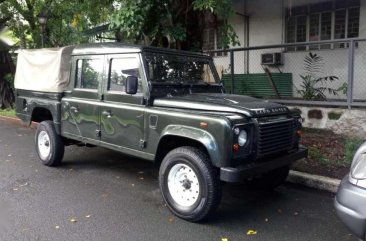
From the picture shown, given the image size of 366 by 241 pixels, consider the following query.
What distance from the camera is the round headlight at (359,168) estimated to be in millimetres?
3217

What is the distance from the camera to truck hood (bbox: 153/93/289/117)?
15.0ft

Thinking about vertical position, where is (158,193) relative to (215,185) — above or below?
below

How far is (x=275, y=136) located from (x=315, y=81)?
18.7ft

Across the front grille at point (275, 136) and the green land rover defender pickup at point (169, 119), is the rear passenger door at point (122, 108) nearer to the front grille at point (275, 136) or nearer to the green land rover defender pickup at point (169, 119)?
the green land rover defender pickup at point (169, 119)

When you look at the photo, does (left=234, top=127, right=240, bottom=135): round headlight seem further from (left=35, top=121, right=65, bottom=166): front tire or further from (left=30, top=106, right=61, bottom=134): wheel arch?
(left=30, top=106, right=61, bottom=134): wheel arch

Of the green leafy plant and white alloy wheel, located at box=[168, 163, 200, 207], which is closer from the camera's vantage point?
white alloy wheel, located at box=[168, 163, 200, 207]

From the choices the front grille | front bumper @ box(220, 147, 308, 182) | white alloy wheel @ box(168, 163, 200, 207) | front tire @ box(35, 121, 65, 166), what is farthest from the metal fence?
white alloy wheel @ box(168, 163, 200, 207)

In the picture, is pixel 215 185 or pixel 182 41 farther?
pixel 182 41

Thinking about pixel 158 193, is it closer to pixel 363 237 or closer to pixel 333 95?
pixel 363 237

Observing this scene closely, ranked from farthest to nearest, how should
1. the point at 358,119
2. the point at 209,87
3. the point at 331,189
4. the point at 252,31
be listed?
the point at 252,31 → the point at 358,119 → the point at 209,87 → the point at 331,189

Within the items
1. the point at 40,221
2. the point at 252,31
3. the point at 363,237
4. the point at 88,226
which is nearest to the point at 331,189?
the point at 363,237

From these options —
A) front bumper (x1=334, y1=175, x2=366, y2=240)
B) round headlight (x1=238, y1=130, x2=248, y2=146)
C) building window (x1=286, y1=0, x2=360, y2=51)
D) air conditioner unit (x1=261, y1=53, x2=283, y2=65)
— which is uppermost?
building window (x1=286, y1=0, x2=360, y2=51)

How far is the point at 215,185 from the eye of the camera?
14.3 feet

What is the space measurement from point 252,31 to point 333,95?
4.82 meters
